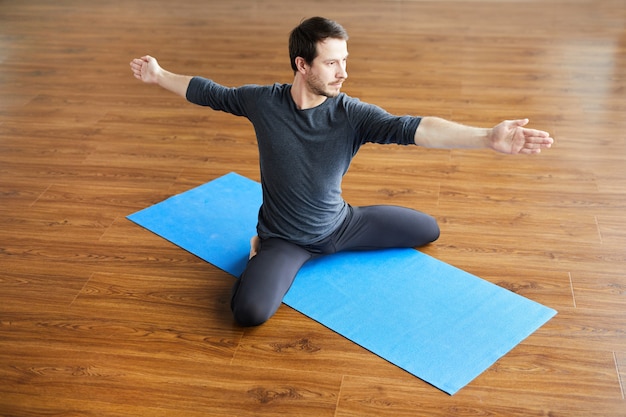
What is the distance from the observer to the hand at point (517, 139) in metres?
2.12

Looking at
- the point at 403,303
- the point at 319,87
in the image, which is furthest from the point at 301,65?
the point at 403,303

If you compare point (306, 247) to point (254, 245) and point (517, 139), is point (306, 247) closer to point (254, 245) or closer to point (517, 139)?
point (254, 245)

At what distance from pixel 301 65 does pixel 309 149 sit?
0.29 metres

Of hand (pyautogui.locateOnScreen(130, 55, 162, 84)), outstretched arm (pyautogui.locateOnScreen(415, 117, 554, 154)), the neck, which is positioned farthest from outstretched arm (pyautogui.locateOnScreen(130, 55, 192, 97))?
outstretched arm (pyautogui.locateOnScreen(415, 117, 554, 154))

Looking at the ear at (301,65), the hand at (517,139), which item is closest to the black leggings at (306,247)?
the ear at (301,65)

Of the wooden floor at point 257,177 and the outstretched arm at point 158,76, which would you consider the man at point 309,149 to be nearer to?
the outstretched arm at point 158,76

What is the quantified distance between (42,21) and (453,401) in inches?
201

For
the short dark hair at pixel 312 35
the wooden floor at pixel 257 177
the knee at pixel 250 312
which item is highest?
the short dark hair at pixel 312 35

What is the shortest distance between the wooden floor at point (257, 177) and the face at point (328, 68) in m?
0.75

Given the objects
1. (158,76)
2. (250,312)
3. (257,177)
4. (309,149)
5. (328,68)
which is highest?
(328,68)

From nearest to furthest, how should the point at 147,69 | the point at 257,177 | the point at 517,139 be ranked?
the point at 517,139, the point at 147,69, the point at 257,177

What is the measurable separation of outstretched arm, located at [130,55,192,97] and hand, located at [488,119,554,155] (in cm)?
116

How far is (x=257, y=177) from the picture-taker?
3.58 meters

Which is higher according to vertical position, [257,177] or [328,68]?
[328,68]
